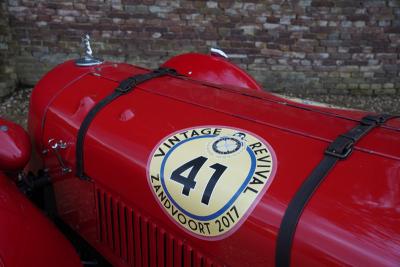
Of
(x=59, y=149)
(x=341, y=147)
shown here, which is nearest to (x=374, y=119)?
(x=341, y=147)

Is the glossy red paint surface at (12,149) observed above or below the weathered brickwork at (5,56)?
above

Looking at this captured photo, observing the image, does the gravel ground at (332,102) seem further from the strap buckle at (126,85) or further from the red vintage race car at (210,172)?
the strap buckle at (126,85)

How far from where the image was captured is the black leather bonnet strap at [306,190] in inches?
40.7

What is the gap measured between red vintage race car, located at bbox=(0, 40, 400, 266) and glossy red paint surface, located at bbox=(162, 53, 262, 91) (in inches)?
12.7

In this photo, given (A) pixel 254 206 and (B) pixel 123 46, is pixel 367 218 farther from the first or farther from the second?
Result: (B) pixel 123 46

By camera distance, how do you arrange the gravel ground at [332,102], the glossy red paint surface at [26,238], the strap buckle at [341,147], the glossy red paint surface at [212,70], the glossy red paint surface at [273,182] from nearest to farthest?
1. the glossy red paint surface at [273,182]
2. the strap buckle at [341,147]
3. the glossy red paint surface at [26,238]
4. the glossy red paint surface at [212,70]
5. the gravel ground at [332,102]

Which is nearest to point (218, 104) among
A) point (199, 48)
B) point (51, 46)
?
point (199, 48)

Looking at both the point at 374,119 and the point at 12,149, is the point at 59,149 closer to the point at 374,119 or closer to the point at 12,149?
the point at 12,149

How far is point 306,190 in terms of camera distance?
1.08m

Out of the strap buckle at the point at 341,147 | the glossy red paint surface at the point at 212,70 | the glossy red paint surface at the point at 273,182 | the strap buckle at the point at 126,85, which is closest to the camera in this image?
the glossy red paint surface at the point at 273,182

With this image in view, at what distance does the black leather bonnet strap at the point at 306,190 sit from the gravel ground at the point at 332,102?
3.89 meters

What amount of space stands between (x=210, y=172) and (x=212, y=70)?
1245 millimetres

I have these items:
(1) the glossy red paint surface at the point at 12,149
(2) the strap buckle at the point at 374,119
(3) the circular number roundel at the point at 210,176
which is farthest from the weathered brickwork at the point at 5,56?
(2) the strap buckle at the point at 374,119

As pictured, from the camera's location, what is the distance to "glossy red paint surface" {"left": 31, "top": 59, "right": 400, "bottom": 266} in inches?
38.9
